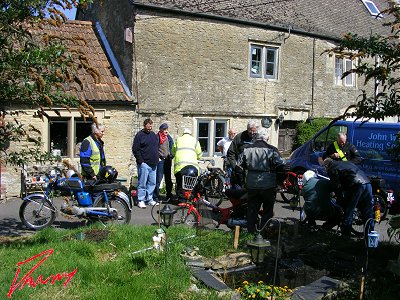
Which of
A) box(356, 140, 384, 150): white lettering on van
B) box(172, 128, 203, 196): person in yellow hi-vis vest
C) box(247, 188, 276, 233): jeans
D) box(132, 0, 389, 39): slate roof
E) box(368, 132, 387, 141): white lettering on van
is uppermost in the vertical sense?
box(132, 0, 389, 39): slate roof

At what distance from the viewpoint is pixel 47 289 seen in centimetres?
524

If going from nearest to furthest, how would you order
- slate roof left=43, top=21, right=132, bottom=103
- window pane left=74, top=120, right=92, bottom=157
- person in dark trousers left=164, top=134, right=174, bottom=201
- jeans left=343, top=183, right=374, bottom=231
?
1. jeans left=343, top=183, right=374, bottom=231
2. person in dark trousers left=164, top=134, right=174, bottom=201
3. slate roof left=43, top=21, right=132, bottom=103
4. window pane left=74, top=120, right=92, bottom=157

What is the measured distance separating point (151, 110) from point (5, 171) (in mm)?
4604

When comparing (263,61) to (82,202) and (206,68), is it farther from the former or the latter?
(82,202)

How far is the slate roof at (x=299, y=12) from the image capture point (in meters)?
15.4

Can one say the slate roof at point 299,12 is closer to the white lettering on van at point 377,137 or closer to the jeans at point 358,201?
the white lettering on van at point 377,137

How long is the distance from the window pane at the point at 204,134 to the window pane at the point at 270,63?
312cm

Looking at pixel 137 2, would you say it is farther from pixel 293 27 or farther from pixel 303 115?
pixel 303 115

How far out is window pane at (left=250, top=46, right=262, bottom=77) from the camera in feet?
53.9

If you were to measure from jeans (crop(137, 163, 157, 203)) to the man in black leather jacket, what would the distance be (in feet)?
15.7

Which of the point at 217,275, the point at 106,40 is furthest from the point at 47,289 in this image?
the point at 106,40

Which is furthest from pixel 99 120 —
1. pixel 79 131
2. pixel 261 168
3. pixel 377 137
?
pixel 377 137

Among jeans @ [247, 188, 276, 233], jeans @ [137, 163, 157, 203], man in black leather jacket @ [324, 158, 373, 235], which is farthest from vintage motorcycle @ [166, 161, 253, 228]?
jeans @ [137, 163, 157, 203]

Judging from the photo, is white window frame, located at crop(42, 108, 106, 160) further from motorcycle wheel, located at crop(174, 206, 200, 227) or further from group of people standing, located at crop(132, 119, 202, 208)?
motorcycle wheel, located at crop(174, 206, 200, 227)
